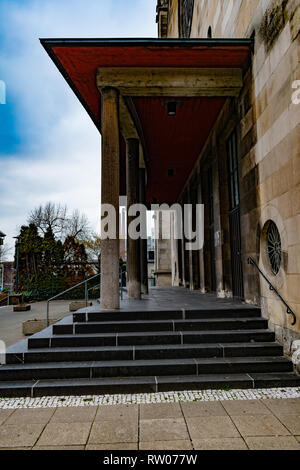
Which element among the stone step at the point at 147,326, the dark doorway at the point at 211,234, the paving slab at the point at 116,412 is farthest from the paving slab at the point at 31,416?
the dark doorway at the point at 211,234

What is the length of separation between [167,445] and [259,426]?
967 mm

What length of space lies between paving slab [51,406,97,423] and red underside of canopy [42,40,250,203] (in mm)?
5982

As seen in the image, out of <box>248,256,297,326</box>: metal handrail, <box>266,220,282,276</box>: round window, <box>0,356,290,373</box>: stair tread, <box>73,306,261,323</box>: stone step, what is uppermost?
<box>266,220,282,276</box>: round window

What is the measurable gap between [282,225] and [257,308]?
1739 millimetres

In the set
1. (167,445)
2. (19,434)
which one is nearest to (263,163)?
(167,445)

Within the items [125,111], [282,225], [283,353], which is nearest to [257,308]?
[283,353]

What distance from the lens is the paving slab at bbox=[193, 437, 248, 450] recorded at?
2.79m

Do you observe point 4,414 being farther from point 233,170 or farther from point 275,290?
point 233,170

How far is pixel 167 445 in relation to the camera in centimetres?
286

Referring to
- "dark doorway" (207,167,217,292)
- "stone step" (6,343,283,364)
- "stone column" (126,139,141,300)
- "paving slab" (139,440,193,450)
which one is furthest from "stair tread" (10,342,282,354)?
"dark doorway" (207,167,217,292)

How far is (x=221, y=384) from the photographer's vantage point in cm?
422

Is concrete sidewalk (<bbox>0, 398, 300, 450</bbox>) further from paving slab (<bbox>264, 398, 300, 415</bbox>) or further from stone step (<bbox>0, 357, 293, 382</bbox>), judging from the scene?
stone step (<bbox>0, 357, 293, 382</bbox>)

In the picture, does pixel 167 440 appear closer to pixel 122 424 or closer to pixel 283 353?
pixel 122 424

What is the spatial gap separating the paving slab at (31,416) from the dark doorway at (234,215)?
542cm
